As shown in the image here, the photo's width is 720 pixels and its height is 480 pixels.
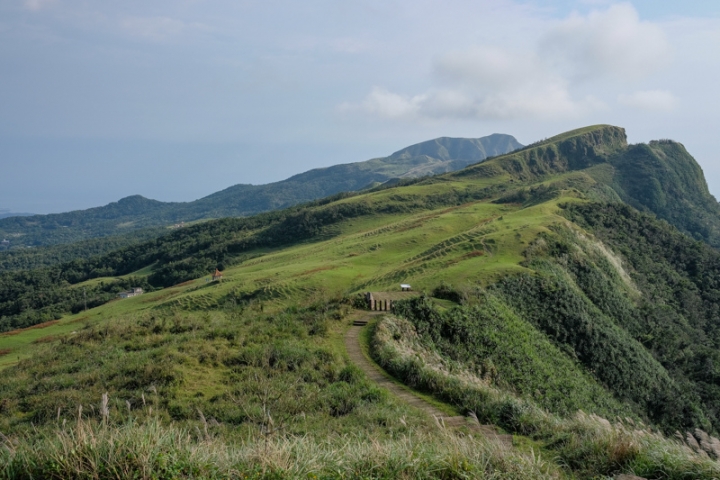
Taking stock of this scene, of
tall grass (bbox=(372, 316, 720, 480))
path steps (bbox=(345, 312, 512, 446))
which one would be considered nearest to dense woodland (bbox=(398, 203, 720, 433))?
path steps (bbox=(345, 312, 512, 446))

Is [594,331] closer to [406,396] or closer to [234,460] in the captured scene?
[406,396]

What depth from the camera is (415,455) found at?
6297 millimetres

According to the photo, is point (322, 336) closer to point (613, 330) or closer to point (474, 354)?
point (474, 354)

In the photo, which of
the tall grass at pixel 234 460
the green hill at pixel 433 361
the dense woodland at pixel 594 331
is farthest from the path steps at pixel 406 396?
the dense woodland at pixel 594 331

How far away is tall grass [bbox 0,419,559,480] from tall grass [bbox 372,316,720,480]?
1.32 metres

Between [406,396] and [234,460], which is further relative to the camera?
[406,396]

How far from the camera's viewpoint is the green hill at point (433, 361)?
259 inches

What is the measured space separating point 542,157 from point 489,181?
36000 mm

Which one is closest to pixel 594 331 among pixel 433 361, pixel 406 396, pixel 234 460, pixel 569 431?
pixel 433 361

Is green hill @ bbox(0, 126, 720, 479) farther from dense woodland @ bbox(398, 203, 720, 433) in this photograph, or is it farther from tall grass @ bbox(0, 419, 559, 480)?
dense woodland @ bbox(398, 203, 720, 433)

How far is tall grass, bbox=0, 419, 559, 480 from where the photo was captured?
5223mm

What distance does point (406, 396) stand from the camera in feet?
38.8

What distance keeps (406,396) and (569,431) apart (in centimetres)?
407

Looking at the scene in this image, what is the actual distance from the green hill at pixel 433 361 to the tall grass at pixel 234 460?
0.10 ft
